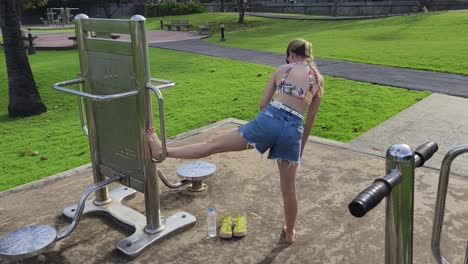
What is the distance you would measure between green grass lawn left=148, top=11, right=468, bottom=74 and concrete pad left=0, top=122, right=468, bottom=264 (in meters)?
7.16

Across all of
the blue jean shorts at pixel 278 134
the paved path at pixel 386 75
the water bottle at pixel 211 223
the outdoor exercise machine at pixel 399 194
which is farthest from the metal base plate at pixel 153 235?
the paved path at pixel 386 75

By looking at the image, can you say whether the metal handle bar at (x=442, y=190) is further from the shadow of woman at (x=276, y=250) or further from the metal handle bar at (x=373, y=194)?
the shadow of woman at (x=276, y=250)

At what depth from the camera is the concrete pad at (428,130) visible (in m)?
5.45

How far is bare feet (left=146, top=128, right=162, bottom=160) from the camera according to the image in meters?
3.40

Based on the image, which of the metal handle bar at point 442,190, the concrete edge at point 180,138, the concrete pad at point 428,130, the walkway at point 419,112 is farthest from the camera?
the walkway at point 419,112

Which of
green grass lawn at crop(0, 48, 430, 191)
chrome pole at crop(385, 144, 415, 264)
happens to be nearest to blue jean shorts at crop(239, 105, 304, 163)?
chrome pole at crop(385, 144, 415, 264)

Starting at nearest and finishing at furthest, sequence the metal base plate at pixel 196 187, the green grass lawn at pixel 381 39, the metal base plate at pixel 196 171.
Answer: the metal base plate at pixel 196 171 → the metal base plate at pixel 196 187 → the green grass lawn at pixel 381 39

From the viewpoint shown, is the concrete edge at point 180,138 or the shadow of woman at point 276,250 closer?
the shadow of woman at point 276,250

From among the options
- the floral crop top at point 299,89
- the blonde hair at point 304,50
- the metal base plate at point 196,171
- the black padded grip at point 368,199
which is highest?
the blonde hair at point 304,50

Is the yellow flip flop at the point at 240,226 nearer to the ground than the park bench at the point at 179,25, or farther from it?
nearer to the ground

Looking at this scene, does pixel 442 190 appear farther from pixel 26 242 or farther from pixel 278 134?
A: pixel 26 242

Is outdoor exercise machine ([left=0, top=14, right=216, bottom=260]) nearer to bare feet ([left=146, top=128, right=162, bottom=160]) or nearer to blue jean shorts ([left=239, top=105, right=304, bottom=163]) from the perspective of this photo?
bare feet ([left=146, top=128, right=162, bottom=160])

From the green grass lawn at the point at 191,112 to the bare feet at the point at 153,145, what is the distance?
2.34 meters

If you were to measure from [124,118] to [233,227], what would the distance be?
119cm
